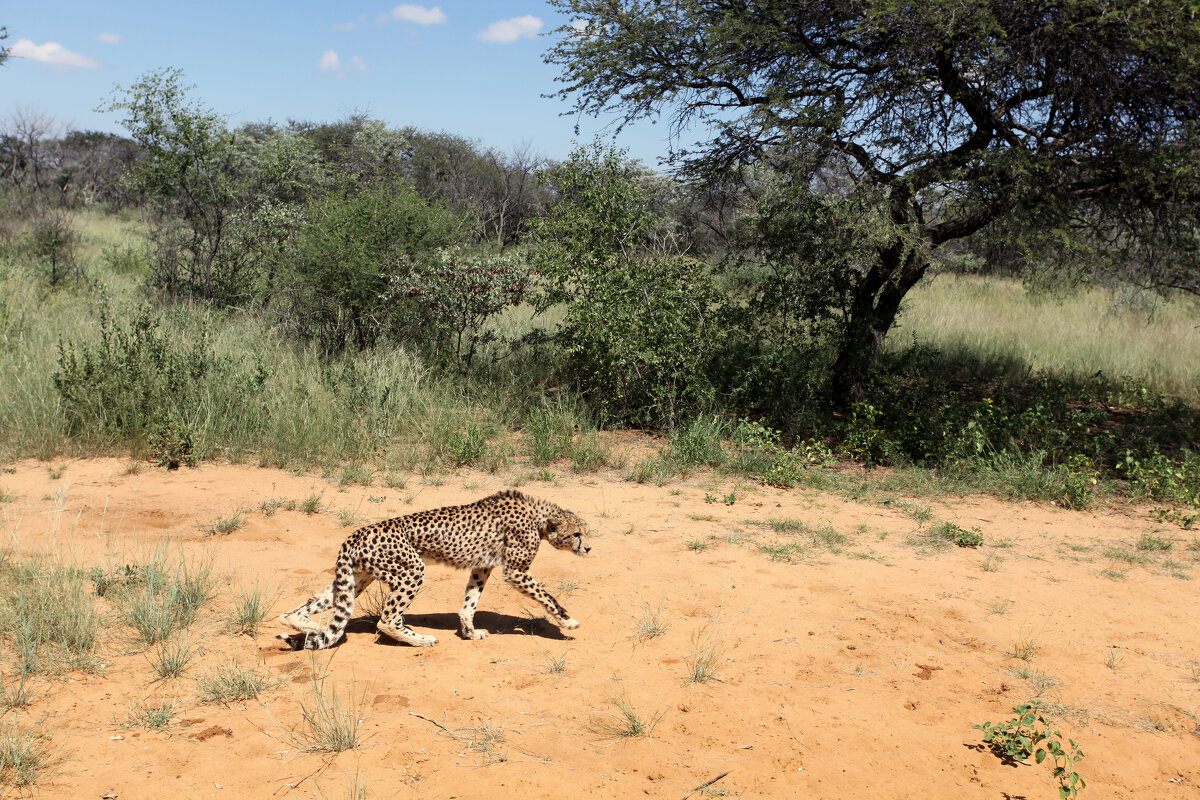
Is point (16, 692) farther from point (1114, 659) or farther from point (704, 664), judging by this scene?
point (1114, 659)

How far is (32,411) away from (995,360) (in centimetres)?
1269

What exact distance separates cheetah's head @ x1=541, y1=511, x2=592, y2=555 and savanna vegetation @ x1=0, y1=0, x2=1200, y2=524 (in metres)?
3.32

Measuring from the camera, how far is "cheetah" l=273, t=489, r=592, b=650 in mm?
4766

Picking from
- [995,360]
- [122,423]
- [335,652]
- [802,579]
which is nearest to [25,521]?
[122,423]

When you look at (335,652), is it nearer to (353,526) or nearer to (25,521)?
(353,526)

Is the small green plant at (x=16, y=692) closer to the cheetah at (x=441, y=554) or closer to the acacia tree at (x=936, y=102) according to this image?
the cheetah at (x=441, y=554)

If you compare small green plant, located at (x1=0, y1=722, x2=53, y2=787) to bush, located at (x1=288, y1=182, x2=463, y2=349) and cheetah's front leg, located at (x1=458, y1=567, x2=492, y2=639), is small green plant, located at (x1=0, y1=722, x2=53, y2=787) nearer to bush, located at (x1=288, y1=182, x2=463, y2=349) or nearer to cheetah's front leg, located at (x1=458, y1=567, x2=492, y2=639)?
cheetah's front leg, located at (x1=458, y1=567, x2=492, y2=639)

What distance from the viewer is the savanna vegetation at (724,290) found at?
28.3 ft

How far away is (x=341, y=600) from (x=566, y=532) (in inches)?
53.0

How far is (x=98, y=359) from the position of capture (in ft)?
29.5

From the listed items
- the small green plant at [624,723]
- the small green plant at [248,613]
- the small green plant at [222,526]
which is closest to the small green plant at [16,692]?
the small green plant at [248,613]

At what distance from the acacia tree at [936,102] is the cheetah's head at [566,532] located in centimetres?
515

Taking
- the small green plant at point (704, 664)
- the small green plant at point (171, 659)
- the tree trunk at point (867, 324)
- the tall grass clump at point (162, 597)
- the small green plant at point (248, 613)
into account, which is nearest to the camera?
the small green plant at point (171, 659)

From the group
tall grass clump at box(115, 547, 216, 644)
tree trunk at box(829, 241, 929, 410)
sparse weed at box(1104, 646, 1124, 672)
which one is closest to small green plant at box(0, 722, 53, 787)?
tall grass clump at box(115, 547, 216, 644)
